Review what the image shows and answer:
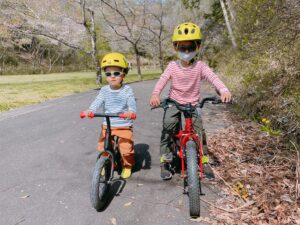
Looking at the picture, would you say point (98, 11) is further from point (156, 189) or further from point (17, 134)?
point (156, 189)

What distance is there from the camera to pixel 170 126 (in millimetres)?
4180

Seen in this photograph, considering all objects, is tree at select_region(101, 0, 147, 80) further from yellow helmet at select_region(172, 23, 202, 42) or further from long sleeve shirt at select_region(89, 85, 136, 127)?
yellow helmet at select_region(172, 23, 202, 42)

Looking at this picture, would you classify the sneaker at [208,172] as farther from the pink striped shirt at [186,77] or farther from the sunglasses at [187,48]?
the sunglasses at [187,48]

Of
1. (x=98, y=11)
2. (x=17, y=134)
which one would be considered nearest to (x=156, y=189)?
(x=17, y=134)

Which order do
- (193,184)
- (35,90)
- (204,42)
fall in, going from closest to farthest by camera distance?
(193,184) → (35,90) → (204,42)

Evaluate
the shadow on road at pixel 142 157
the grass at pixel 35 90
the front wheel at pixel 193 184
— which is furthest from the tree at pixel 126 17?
the front wheel at pixel 193 184

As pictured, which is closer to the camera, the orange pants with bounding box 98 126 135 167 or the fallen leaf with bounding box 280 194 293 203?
the fallen leaf with bounding box 280 194 293 203

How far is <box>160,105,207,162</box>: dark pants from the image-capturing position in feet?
13.3

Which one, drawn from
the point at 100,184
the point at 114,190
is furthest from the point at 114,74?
the point at 114,190

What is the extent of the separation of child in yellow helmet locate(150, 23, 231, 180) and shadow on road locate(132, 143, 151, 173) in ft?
2.12

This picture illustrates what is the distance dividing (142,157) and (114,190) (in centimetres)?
135

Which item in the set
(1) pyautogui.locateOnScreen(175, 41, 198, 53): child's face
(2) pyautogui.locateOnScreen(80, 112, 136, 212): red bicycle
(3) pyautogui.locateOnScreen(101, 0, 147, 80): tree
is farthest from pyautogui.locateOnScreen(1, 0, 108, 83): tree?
(2) pyautogui.locateOnScreen(80, 112, 136, 212): red bicycle

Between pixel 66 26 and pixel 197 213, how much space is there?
22.4 metres

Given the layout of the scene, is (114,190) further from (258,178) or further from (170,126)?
(258,178)
